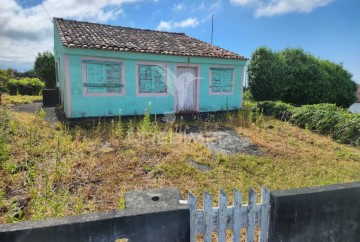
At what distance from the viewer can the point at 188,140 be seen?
7664 millimetres

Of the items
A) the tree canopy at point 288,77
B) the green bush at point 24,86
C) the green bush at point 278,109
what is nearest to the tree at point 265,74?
the tree canopy at point 288,77

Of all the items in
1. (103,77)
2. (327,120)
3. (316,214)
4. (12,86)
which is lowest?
(316,214)

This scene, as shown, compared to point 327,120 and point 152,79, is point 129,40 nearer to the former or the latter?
point 152,79

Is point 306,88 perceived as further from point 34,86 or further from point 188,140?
point 34,86

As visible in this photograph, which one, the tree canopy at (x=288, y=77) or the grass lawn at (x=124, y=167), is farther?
the tree canopy at (x=288, y=77)

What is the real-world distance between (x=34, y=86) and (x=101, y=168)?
1837 centimetres

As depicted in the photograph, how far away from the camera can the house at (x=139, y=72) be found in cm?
989

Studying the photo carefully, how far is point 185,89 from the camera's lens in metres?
12.3

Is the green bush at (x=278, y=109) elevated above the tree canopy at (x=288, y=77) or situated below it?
below

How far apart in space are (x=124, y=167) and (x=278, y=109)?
9.41 meters

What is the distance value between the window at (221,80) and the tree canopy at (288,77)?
18.9 ft

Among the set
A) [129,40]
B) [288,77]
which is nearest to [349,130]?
[129,40]

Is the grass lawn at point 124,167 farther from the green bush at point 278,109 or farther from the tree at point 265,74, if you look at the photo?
the tree at point 265,74

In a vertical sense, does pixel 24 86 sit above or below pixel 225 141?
above
